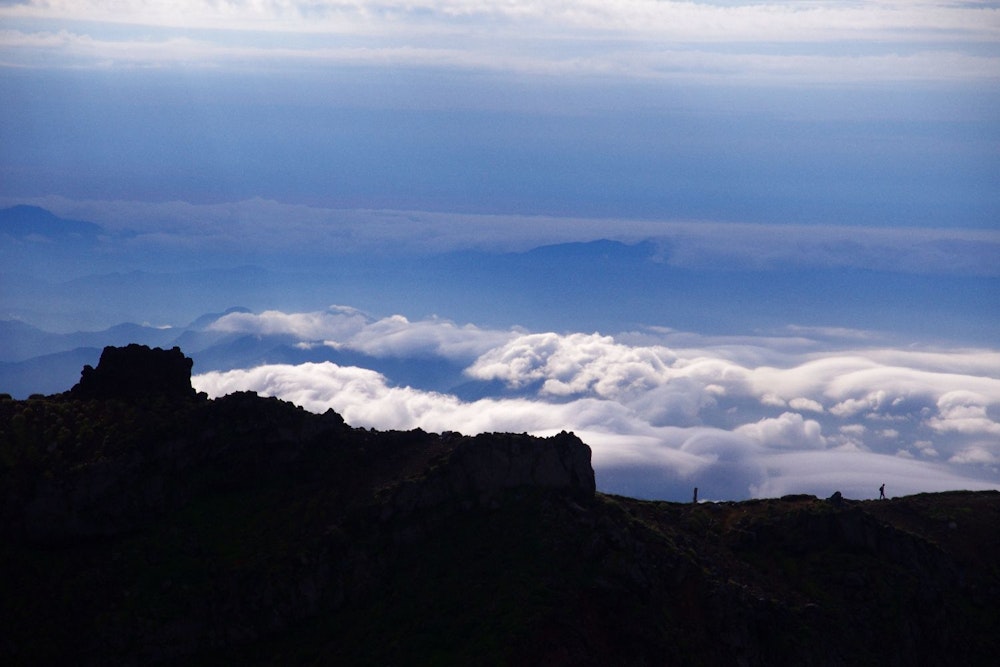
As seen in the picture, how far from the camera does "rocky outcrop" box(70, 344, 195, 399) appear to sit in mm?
82062

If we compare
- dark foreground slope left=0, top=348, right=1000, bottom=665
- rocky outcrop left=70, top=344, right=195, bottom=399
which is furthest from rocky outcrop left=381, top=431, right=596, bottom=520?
rocky outcrop left=70, top=344, right=195, bottom=399

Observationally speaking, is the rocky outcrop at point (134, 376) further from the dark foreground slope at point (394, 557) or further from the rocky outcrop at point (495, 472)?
the rocky outcrop at point (495, 472)

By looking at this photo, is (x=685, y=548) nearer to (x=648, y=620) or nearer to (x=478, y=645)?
(x=648, y=620)

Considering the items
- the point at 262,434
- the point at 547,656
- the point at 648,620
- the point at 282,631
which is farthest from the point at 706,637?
the point at 262,434

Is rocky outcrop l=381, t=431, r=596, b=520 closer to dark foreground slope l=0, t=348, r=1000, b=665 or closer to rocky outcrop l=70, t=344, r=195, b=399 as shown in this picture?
dark foreground slope l=0, t=348, r=1000, b=665

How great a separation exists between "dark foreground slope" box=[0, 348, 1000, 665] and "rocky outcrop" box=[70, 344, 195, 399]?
0.18 m

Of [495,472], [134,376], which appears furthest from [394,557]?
[134,376]

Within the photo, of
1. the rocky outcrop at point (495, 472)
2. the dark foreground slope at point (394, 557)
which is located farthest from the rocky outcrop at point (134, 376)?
the rocky outcrop at point (495, 472)

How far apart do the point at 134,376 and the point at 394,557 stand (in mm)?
24225

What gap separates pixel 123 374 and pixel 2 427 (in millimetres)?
9069

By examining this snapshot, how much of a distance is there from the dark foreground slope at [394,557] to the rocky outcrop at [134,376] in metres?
0.18

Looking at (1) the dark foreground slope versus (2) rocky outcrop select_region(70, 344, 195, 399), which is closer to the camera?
(1) the dark foreground slope

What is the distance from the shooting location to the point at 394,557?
7150 centimetres

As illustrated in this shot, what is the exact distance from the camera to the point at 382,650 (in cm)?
6550
